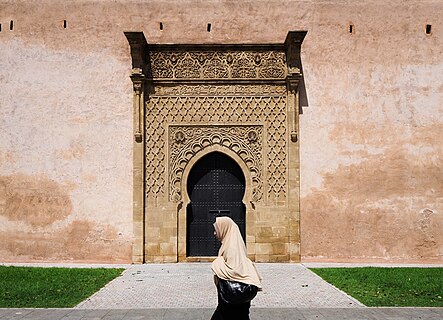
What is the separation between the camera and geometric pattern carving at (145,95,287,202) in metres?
11.2

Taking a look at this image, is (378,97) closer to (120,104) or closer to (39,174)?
(120,104)

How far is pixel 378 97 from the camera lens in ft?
37.7

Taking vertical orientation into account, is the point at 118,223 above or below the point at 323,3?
below

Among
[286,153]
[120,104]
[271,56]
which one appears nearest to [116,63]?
[120,104]

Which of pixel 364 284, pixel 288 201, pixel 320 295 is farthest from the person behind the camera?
pixel 288 201

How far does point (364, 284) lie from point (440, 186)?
4.45 m

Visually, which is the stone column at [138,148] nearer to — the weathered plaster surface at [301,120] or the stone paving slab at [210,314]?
the weathered plaster surface at [301,120]

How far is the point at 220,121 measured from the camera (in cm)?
1136

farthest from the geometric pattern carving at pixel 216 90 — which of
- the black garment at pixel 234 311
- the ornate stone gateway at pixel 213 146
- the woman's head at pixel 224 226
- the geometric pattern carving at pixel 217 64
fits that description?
the black garment at pixel 234 311

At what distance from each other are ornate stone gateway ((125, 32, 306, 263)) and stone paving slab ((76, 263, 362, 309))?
45.4 inches

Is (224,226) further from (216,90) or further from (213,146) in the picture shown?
(216,90)

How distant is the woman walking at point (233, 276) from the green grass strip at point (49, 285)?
3279 millimetres

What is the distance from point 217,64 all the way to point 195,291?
18.1 ft

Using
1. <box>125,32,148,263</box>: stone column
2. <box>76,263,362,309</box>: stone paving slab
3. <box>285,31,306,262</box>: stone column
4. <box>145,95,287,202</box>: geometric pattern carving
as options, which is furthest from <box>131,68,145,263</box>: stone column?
<box>285,31,306,262</box>: stone column
